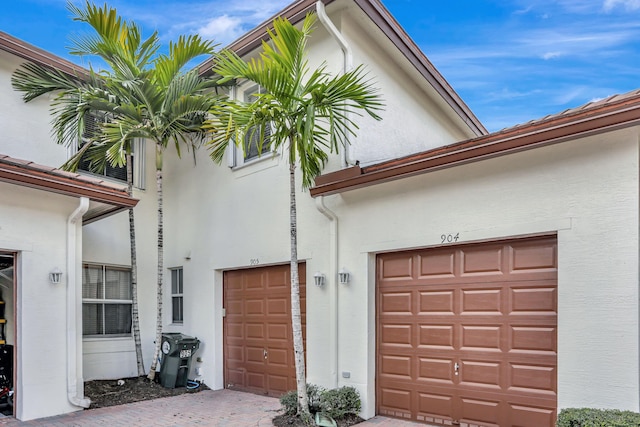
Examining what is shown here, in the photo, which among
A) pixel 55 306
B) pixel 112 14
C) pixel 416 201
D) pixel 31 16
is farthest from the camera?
pixel 31 16

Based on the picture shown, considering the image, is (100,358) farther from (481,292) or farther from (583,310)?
(583,310)

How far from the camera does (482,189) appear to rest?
5910mm

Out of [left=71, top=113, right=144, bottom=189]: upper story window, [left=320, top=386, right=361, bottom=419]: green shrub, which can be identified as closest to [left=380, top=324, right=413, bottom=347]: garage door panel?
[left=320, top=386, right=361, bottom=419]: green shrub

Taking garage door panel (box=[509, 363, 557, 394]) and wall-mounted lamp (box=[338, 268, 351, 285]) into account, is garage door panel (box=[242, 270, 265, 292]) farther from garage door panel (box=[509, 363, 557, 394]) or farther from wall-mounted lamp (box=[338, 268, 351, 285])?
garage door panel (box=[509, 363, 557, 394])

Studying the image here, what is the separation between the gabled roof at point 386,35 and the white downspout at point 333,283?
3166 mm

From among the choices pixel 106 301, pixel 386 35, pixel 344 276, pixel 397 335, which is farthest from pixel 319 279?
pixel 106 301

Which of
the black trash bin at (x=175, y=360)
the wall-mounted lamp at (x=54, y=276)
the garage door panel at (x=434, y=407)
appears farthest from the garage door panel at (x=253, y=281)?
the garage door panel at (x=434, y=407)

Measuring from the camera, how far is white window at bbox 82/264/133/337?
30.5 feet

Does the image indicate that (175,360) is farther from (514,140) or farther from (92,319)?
(514,140)

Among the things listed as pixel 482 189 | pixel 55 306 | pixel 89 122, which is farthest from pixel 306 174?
pixel 89 122

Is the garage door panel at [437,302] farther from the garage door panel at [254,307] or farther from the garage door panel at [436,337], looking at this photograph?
the garage door panel at [254,307]

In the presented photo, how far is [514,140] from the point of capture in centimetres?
534

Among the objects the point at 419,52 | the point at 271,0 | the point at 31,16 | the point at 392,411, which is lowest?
the point at 392,411

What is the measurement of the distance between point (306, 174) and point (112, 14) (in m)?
4.48
